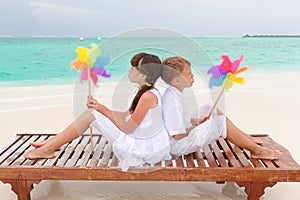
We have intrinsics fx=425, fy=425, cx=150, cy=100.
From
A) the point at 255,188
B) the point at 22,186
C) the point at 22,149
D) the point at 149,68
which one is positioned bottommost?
the point at 255,188

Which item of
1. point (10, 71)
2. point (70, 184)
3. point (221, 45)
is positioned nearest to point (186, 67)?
point (70, 184)

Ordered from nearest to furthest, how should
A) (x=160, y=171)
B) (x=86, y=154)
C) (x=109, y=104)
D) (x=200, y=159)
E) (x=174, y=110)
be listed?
(x=160, y=171)
(x=174, y=110)
(x=200, y=159)
(x=86, y=154)
(x=109, y=104)

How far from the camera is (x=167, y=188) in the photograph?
2871 mm

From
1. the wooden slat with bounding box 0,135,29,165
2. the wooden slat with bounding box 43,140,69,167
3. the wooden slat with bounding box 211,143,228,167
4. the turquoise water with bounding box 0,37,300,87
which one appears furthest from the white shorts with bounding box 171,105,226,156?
the turquoise water with bounding box 0,37,300,87

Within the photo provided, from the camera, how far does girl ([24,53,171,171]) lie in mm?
2438

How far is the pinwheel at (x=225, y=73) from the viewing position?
241 centimetres

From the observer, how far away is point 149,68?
243 cm

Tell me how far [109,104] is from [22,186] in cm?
109

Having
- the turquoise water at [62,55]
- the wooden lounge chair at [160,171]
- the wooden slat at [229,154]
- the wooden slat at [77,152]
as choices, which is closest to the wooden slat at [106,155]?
the wooden lounge chair at [160,171]

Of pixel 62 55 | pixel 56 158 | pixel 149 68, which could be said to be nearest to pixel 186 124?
pixel 149 68

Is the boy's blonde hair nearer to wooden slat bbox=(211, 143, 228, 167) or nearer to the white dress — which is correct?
the white dress

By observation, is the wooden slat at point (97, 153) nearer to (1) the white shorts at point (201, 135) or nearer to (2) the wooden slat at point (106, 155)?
(2) the wooden slat at point (106, 155)

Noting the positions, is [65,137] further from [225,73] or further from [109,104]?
[225,73]

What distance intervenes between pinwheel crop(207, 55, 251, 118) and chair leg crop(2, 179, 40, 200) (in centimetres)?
117
